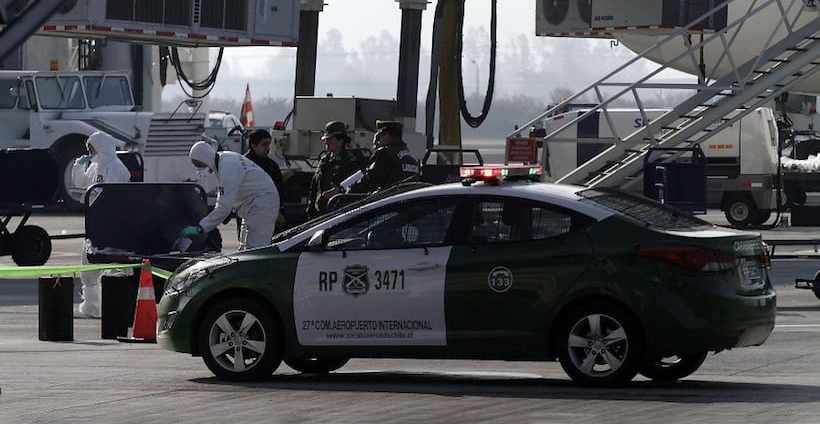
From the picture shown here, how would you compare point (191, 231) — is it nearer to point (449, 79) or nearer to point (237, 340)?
point (237, 340)

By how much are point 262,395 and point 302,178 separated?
18.7 m

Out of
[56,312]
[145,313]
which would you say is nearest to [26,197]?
[56,312]

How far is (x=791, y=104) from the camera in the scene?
5469 centimetres

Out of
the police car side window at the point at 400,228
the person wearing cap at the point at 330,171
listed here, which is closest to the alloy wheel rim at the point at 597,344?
the police car side window at the point at 400,228

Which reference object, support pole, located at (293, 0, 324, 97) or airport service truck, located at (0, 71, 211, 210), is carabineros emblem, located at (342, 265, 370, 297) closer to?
airport service truck, located at (0, 71, 211, 210)

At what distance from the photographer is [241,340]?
500 inches

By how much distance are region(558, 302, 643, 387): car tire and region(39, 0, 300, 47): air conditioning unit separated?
17772 millimetres

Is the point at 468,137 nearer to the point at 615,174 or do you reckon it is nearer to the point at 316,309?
the point at 615,174

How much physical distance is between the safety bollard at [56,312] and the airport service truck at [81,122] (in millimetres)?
18226

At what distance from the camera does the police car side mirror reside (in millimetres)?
12586

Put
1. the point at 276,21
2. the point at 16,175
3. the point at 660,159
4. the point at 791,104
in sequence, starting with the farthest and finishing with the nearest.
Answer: the point at 791,104
the point at 276,21
the point at 660,159
the point at 16,175

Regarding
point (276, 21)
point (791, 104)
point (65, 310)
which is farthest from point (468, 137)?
point (65, 310)

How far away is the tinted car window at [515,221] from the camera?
12188mm

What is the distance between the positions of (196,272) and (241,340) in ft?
2.01
